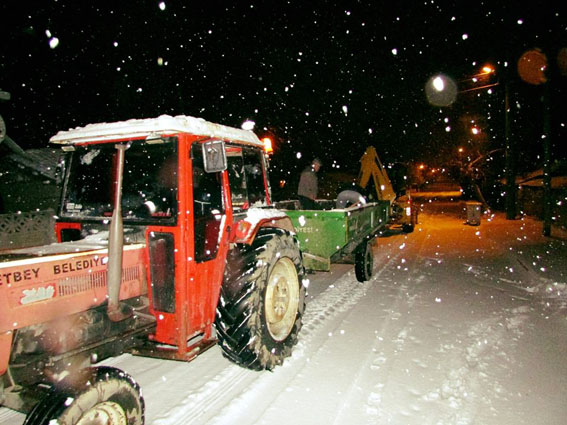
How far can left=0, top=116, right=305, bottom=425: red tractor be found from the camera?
2297 millimetres

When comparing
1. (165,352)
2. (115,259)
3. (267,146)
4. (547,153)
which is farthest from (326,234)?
(547,153)

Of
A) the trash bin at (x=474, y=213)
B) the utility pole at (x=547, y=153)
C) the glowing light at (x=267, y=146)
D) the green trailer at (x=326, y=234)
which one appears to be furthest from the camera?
the trash bin at (x=474, y=213)

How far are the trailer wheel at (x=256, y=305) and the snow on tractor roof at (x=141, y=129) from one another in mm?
1160

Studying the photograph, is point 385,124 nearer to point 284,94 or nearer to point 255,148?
point 284,94

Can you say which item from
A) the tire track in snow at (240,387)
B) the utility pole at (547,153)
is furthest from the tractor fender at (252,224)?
the utility pole at (547,153)

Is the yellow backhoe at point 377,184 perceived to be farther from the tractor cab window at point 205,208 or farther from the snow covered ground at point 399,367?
the tractor cab window at point 205,208

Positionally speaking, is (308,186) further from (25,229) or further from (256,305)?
(25,229)

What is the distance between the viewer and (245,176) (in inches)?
166

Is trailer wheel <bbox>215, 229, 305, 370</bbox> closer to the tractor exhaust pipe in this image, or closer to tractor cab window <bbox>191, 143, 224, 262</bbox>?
tractor cab window <bbox>191, 143, 224, 262</bbox>

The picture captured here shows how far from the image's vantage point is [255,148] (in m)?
4.29

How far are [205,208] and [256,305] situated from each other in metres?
0.98

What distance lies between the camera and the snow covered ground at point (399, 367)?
3.09 m

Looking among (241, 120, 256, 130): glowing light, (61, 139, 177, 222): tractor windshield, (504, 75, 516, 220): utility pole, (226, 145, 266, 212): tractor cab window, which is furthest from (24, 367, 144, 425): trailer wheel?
(504, 75, 516, 220): utility pole

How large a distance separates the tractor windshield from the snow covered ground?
1655 mm
